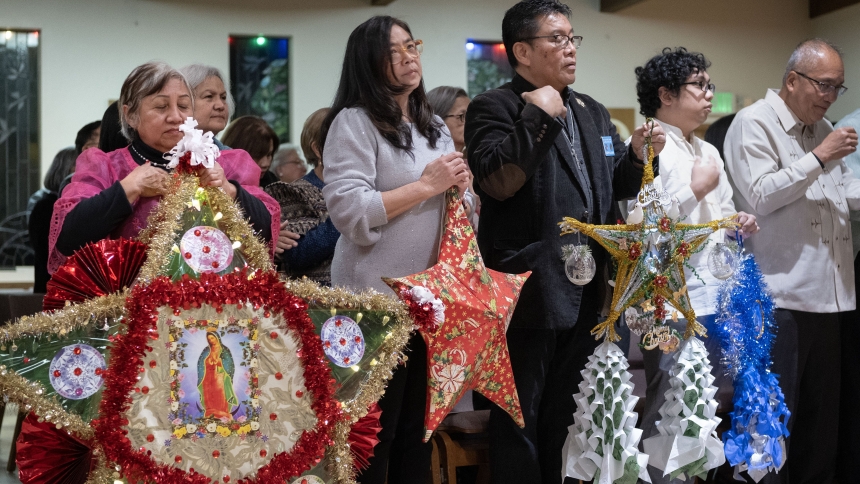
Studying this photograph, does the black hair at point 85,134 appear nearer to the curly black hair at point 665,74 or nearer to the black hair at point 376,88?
the black hair at point 376,88

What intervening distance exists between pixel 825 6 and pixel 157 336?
8.29 meters

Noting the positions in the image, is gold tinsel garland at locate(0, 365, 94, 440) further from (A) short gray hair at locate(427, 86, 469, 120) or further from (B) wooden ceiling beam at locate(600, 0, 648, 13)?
(B) wooden ceiling beam at locate(600, 0, 648, 13)

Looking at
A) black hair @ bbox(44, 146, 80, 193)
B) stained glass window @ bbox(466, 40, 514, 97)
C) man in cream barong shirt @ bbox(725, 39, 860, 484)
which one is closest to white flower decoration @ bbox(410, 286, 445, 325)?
man in cream barong shirt @ bbox(725, 39, 860, 484)

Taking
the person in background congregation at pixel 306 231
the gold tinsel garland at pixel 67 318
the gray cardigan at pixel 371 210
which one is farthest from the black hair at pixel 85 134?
the gold tinsel garland at pixel 67 318

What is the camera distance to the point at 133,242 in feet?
7.06

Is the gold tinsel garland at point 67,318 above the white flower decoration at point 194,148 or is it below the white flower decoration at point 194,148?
below

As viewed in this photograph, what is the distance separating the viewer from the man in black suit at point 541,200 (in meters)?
2.64

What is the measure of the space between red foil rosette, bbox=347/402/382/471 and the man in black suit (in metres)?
0.51

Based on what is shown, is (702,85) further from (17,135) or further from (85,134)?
(17,135)

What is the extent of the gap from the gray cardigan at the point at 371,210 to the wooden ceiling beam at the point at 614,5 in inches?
236

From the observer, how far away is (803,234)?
342 cm

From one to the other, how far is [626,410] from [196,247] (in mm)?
1246

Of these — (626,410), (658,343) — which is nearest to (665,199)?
(658,343)

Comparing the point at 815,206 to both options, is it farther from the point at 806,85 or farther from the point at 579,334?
the point at 579,334
